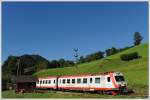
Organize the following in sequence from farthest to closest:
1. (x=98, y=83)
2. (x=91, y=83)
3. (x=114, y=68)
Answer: (x=114, y=68)
(x=91, y=83)
(x=98, y=83)

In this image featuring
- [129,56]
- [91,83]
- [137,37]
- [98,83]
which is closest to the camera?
[98,83]

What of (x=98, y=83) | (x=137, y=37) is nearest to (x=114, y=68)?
(x=137, y=37)

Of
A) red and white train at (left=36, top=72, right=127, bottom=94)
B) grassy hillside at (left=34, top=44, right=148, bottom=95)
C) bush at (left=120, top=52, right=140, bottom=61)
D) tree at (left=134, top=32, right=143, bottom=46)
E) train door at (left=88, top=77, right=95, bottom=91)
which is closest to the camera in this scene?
red and white train at (left=36, top=72, right=127, bottom=94)

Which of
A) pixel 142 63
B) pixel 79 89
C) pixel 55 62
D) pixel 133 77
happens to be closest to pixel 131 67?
pixel 142 63

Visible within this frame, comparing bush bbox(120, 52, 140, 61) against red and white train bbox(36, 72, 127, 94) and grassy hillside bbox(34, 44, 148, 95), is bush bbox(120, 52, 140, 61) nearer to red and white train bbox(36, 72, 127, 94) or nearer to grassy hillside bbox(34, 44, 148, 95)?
grassy hillside bbox(34, 44, 148, 95)

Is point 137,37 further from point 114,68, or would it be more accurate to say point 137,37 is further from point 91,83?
point 91,83

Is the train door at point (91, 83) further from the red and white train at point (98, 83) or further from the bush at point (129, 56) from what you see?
the bush at point (129, 56)

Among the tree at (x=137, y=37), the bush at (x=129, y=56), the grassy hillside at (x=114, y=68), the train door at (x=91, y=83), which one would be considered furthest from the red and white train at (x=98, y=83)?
the bush at (x=129, y=56)

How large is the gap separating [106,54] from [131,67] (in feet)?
31.2

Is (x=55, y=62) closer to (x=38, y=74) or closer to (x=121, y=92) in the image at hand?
(x=38, y=74)

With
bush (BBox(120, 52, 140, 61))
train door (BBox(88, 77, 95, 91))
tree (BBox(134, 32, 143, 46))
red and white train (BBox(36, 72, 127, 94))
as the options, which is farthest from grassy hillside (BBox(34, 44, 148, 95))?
train door (BBox(88, 77, 95, 91))

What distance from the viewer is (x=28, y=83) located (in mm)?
29750

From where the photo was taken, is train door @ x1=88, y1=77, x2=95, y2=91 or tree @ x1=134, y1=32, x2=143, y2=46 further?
tree @ x1=134, y1=32, x2=143, y2=46

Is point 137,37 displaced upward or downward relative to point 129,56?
upward
